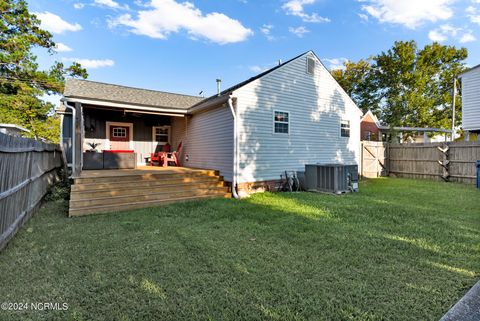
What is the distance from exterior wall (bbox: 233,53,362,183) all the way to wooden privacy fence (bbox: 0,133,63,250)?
5.13 metres

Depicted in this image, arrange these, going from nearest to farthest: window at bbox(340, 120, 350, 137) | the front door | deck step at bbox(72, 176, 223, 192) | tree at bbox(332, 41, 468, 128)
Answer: deck step at bbox(72, 176, 223, 192) → window at bbox(340, 120, 350, 137) → the front door → tree at bbox(332, 41, 468, 128)

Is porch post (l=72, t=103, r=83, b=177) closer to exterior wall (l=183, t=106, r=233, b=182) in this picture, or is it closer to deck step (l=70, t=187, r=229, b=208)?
deck step (l=70, t=187, r=229, b=208)

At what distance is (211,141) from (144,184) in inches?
119

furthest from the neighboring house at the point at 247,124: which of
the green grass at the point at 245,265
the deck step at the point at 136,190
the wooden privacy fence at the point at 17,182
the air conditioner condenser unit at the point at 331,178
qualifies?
the green grass at the point at 245,265

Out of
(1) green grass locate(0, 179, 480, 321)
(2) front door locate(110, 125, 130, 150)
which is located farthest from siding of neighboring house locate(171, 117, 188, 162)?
(1) green grass locate(0, 179, 480, 321)

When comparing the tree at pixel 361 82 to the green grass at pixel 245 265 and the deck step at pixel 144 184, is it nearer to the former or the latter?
the deck step at pixel 144 184

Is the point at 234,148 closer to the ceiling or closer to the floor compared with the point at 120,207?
closer to the ceiling

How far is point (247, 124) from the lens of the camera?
7.93 m

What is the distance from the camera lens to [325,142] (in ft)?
33.2

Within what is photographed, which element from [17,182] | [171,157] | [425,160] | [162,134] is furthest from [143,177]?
[425,160]

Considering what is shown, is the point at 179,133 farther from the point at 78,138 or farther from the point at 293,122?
the point at 293,122

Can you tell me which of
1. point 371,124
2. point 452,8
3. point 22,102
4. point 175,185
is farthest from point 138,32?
point 371,124

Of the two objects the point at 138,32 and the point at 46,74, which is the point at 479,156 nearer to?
the point at 138,32

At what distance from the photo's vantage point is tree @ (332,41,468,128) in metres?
24.4
